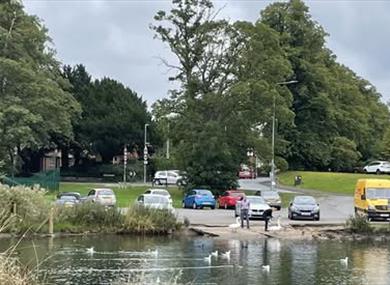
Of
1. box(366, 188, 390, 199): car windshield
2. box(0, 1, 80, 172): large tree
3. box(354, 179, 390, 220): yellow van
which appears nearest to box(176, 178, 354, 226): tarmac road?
box(354, 179, 390, 220): yellow van

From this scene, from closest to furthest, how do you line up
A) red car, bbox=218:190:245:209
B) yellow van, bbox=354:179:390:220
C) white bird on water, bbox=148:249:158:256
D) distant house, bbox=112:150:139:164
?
white bird on water, bbox=148:249:158:256, yellow van, bbox=354:179:390:220, red car, bbox=218:190:245:209, distant house, bbox=112:150:139:164

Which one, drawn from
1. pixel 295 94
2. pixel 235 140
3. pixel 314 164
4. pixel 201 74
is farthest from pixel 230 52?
pixel 314 164

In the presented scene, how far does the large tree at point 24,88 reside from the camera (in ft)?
232

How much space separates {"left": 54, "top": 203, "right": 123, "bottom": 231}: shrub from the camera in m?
42.2

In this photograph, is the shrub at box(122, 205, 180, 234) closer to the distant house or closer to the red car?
the red car

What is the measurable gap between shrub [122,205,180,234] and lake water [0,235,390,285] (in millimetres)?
1588

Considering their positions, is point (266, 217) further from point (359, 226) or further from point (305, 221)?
point (305, 221)

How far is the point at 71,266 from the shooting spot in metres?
27.5

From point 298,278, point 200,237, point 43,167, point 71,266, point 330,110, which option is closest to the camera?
point 298,278

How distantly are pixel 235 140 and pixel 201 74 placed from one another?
7.10 metres

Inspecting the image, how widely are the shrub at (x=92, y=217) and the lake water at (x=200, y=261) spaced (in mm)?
1714

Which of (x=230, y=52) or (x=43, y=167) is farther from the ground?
(x=230, y=52)

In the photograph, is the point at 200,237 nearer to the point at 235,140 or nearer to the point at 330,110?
the point at 235,140

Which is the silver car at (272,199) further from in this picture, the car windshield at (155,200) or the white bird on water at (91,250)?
the white bird on water at (91,250)
